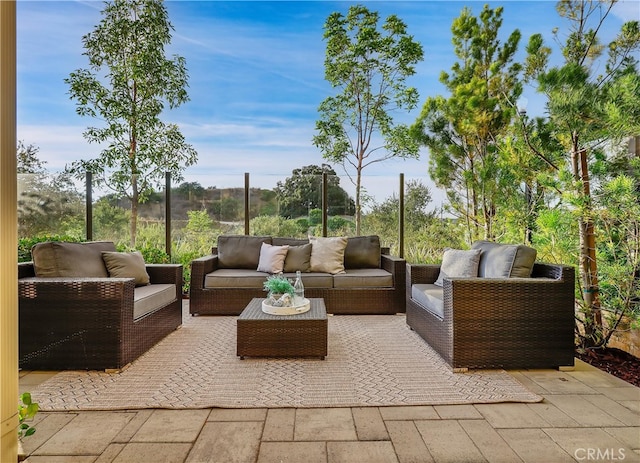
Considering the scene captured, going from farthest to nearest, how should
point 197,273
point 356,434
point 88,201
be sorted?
point 88,201
point 197,273
point 356,434

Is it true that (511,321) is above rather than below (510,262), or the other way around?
below

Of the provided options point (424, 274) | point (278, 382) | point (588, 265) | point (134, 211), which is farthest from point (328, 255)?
point (134, 211)

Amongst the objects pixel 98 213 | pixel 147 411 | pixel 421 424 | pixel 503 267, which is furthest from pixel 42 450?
pixel 98 213

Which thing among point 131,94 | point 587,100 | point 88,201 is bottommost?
point 88,201

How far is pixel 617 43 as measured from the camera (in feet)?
9.75

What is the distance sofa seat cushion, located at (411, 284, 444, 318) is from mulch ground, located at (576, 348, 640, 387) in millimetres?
1180

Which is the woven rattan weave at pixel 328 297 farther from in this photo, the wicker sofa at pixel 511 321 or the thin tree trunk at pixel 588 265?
the thin tree trunk at pixel 588 265

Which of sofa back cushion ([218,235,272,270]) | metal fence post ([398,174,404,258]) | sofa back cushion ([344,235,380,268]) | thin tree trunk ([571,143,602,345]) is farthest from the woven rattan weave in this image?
thin tree trunk ([571,143,602,345])

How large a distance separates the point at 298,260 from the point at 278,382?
2.22 m

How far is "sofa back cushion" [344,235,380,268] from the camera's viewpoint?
4.95 meters

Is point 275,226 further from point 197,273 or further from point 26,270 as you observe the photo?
point 26,270

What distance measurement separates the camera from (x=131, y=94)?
5.36 meters

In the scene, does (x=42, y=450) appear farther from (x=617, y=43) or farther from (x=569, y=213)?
(x=617, y=43)

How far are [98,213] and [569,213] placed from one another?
5713mm
